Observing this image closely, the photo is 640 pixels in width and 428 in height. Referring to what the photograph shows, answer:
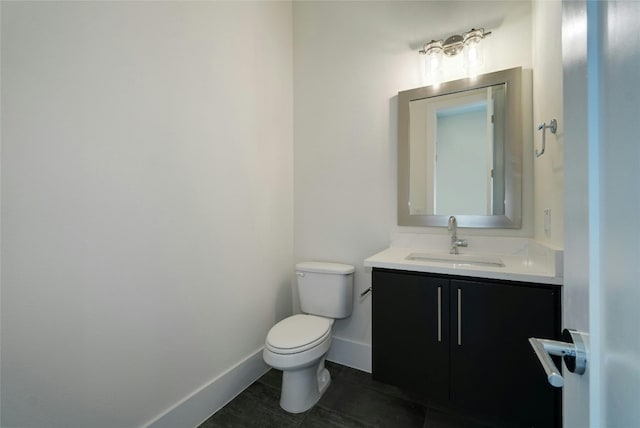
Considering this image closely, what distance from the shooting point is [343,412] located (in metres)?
1.49

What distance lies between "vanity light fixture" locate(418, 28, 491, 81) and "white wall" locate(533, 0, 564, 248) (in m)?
0.26

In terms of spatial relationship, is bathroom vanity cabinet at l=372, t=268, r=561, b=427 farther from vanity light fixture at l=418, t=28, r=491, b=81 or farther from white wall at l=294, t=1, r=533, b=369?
vanity light fixture at l=418, t=28, r=491, b=81

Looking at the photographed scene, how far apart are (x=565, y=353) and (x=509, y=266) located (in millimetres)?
987

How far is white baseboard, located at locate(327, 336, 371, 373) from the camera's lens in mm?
1884

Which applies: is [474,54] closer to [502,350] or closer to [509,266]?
[509,266]

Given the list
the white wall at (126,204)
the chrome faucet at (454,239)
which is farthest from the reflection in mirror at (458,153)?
the white wall at (126,204)

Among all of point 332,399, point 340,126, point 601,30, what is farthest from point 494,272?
point 340,126

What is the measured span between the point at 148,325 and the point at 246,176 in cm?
98

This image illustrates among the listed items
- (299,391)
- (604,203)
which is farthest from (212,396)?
(604,203)

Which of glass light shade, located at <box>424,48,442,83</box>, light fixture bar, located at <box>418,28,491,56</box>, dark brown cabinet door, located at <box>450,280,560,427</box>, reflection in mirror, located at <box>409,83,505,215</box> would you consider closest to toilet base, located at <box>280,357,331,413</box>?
dark brown cabinet door, located at <box>450,280,560,427</box>

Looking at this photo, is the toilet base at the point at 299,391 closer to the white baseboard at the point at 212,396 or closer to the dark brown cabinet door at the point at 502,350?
the white baseboard at the point at 212,396

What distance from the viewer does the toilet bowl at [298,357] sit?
1.42 meters

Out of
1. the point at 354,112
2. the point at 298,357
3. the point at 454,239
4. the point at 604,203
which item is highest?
the point at 354,112

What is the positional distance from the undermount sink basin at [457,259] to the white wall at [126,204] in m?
1.08
